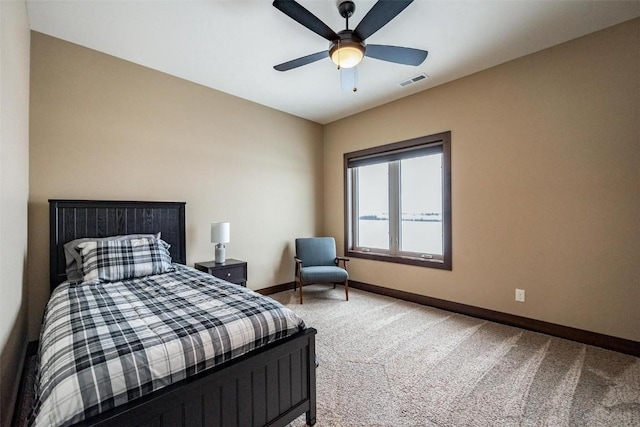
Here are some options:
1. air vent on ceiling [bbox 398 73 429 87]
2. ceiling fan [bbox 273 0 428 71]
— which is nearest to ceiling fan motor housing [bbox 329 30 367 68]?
ceiling fan [bbox 273 0 428 71]

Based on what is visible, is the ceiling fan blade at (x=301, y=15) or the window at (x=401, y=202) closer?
the ceiling fan blade at (x=301, y=15)

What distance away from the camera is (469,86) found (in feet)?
11.2

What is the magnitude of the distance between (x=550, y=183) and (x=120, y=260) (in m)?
4.09

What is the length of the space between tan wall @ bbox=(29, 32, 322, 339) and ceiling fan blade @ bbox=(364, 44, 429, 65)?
2.29 m

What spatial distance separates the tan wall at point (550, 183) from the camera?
2.51m

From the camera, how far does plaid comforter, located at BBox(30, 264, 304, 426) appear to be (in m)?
1.06

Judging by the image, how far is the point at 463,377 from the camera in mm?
2166

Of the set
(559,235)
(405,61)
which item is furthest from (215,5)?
(559,235)

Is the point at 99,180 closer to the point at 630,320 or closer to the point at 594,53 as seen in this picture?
the point at 594,53

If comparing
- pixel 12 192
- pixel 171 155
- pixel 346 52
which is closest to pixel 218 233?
pixel 171 155

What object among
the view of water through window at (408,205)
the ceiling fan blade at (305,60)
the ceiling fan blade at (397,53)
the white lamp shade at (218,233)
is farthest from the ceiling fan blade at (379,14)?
the white lamp shade at (218,233)

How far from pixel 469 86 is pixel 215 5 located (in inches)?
112

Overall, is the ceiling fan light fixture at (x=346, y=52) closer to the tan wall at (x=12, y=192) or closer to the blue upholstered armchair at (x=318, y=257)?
the tan wall at (x=12, y=192)

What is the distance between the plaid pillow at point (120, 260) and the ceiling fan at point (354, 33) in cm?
209
